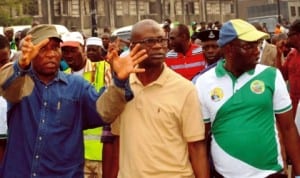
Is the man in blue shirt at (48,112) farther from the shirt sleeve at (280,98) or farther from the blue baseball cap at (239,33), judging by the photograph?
the shirt sleeve at (280,98)

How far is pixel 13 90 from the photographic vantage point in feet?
15.8

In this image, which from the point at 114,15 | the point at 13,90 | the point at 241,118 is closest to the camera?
the point at 13,90

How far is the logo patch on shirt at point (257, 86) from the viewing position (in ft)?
17.1

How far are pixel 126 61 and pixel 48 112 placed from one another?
63 cm

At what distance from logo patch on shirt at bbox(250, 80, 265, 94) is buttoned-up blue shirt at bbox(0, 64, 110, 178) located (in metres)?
1.07

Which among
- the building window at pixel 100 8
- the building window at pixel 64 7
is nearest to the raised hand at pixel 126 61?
the building window at pixel 64 7

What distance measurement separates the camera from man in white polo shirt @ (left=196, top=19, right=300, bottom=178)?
17.0 ft

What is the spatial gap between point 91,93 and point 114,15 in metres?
52.6

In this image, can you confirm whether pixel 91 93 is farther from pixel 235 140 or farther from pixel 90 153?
pixel 90 153

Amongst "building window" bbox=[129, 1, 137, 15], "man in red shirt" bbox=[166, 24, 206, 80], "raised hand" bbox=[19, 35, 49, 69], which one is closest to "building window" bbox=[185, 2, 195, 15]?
"building window" bbox=[129, 1, 137, 15]

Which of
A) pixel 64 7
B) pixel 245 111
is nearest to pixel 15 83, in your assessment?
pixel 245 111

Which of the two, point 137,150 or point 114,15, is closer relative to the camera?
point 137,150

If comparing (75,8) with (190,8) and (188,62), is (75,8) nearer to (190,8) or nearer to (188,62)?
(190,8)

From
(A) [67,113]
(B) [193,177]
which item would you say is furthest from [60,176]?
(B) [193,177]
